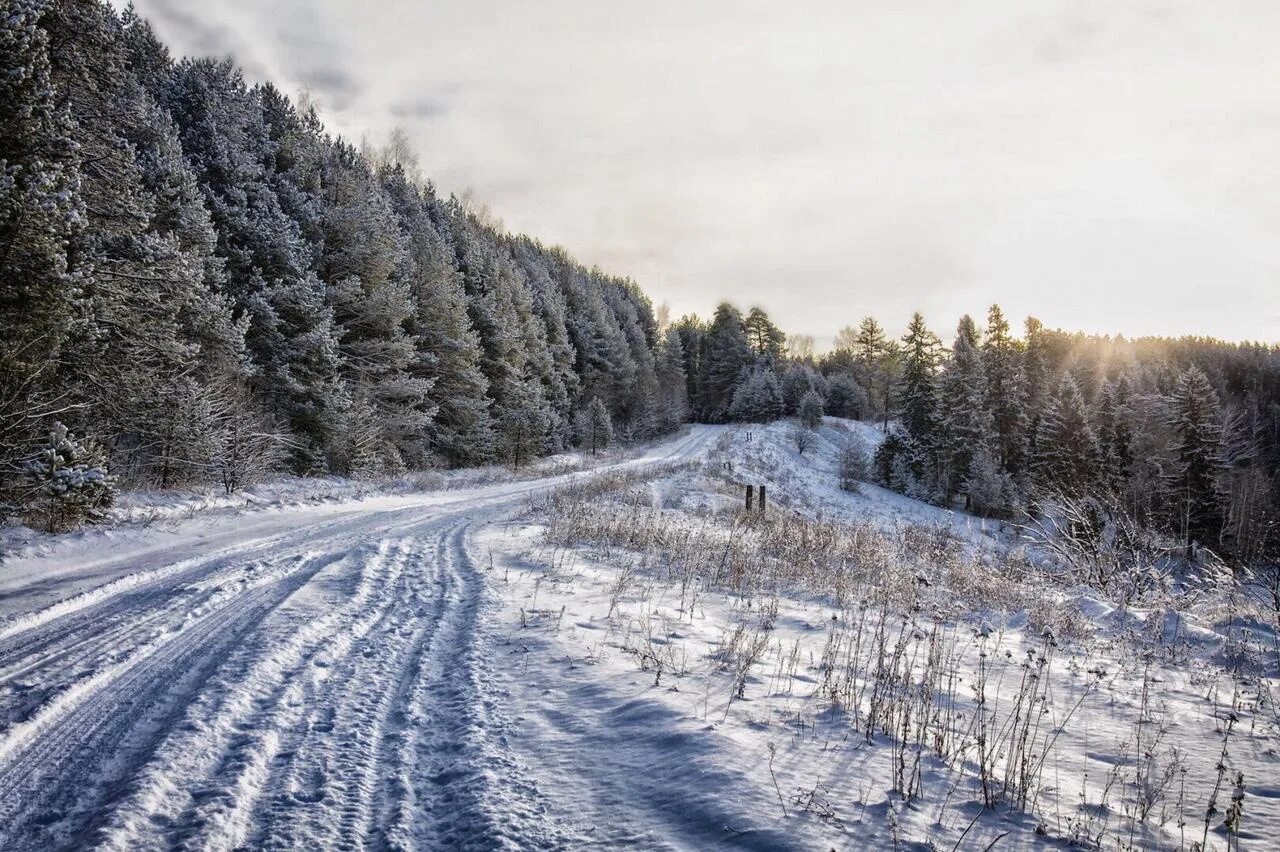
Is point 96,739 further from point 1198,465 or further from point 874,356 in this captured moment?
point 874,356

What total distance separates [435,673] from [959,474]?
43.5 meters

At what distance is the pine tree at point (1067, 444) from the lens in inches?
1415

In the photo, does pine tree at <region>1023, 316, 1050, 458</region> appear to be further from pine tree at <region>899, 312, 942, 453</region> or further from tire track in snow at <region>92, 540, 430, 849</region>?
tire track in snow at <region>92, 540, 430, 849</region>

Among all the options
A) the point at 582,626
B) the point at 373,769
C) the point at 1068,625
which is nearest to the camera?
the point at 373,769

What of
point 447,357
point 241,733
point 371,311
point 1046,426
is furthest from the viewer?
point 1046,426

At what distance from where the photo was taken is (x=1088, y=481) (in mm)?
34438

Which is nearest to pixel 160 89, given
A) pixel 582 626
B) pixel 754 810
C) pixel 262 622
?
pixel 262 622

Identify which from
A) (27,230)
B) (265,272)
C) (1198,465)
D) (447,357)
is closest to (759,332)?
(1198,465)

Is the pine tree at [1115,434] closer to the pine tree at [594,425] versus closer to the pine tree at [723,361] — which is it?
the pine tree at [594,425]

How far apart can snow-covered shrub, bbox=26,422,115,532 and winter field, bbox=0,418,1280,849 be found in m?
0.49

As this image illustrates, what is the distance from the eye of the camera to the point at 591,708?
12.7ft

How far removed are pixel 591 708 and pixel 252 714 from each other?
214 cm

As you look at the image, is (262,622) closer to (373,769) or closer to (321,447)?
(373,769)

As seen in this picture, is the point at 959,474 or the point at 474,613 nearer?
the point at 474,613
